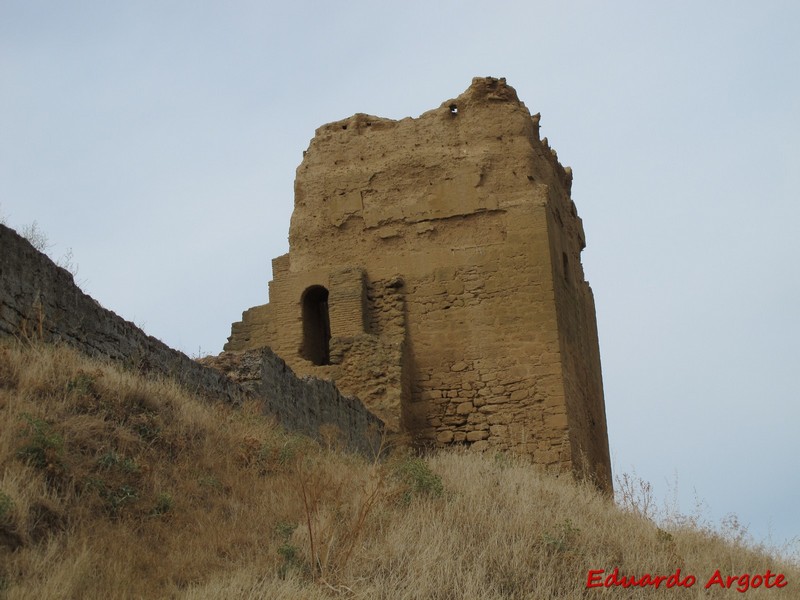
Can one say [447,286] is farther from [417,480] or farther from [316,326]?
[417,480]

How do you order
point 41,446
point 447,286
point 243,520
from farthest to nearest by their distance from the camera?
point 447,286
point 243,520
point 41,446

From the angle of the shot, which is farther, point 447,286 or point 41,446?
point 447,286

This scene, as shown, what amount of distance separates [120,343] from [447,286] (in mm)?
6972

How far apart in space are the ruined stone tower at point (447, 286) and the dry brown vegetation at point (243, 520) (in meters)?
5.41

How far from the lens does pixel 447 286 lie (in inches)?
571

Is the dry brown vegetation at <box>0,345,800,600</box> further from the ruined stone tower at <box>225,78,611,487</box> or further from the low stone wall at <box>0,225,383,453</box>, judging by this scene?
the ruined stone tower at <box>225,78,611,487</box>

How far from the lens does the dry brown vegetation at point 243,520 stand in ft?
16.7

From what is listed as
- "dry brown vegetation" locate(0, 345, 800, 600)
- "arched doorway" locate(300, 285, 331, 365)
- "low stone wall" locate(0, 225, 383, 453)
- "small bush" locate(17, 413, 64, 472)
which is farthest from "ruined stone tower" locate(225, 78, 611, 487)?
"small bush" locate(17, 413, 64, 472)

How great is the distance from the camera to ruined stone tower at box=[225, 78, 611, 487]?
1372cm

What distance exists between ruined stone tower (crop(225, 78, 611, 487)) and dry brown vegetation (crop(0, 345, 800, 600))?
541 cm

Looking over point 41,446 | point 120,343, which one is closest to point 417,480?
point 120,343

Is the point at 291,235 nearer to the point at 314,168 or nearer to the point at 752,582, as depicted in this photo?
the point at 314,168

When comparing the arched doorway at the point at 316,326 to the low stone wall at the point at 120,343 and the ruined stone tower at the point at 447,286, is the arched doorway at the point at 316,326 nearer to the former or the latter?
the ruined stone tower at the point at 447,286

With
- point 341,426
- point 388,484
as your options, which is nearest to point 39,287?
point 388,484
